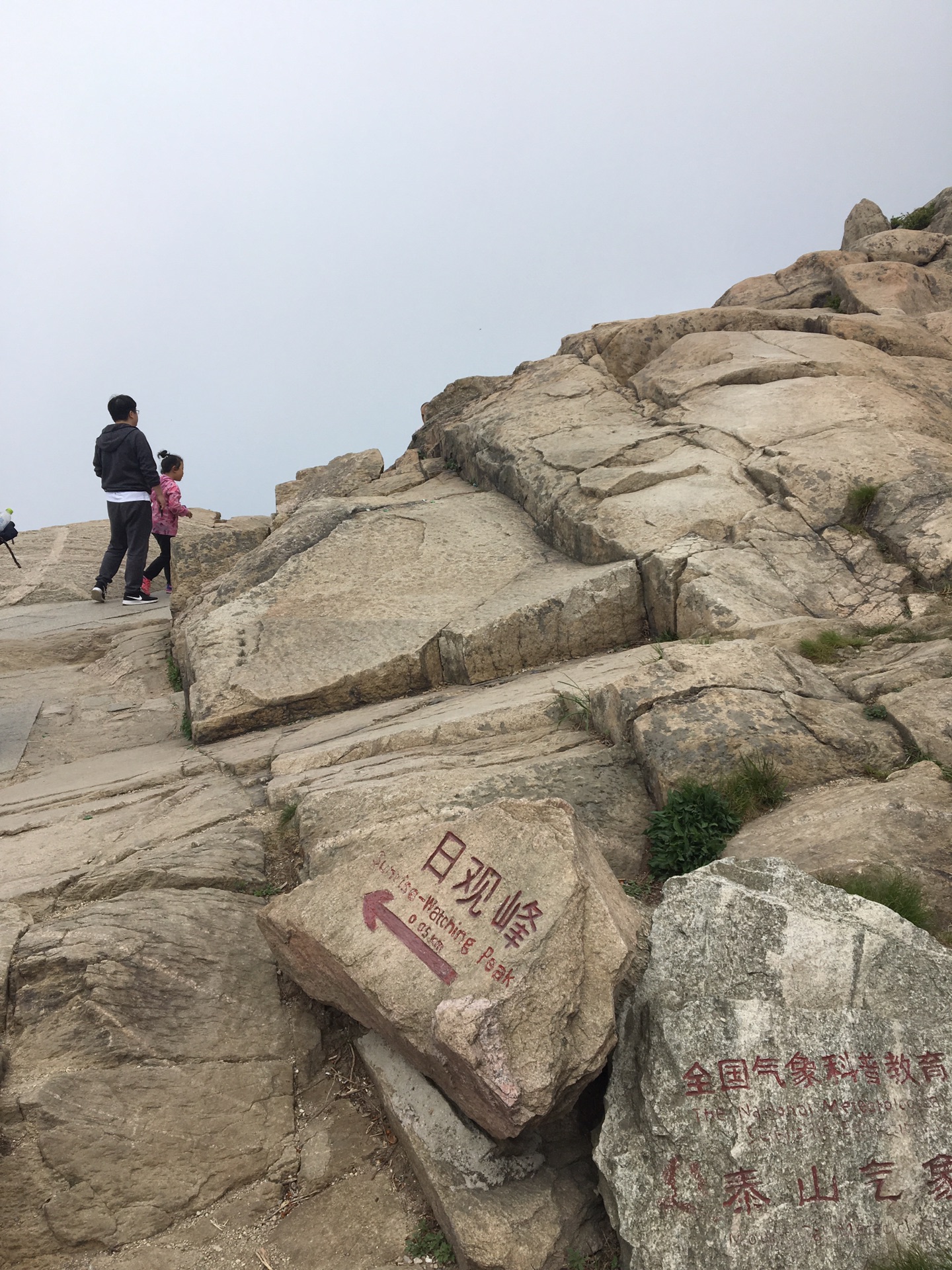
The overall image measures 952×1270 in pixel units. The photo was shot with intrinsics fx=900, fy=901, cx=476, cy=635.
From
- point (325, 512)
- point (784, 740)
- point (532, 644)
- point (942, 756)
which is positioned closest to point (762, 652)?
point (784, 740)

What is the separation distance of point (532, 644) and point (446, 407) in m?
6.55

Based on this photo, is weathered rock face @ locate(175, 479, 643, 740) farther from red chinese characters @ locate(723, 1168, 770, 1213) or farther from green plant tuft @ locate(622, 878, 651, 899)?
red chinese characters @ locate(723, 1168, 770, 1213)

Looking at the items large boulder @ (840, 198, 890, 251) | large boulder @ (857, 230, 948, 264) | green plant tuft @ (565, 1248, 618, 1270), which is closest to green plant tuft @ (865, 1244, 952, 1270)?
green plant tuft @ (565, 1248, 618, 1270)

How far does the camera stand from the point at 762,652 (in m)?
5.61

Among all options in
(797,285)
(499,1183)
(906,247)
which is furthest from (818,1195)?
(906,247)

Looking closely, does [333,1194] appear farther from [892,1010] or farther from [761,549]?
[761,549]

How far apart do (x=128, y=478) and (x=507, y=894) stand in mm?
8653

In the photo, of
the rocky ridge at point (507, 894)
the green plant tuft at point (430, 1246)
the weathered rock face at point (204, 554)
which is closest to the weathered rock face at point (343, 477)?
the weathered rock face at point (204, 554)

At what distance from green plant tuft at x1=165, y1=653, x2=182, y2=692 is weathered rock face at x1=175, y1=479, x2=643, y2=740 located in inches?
16.9

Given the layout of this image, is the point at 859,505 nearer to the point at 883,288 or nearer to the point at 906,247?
the point at 883,288

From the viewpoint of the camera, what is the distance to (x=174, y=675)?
29.9ft

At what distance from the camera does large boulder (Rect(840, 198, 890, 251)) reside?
17.5 meters

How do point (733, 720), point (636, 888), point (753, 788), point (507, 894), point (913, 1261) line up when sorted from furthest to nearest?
point (733, 720) < point (753, 788) < point (636, 888) < point (507, 894) < point (913, 1261)

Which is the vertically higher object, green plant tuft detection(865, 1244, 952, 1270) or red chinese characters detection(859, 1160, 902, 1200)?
red chinese characters detection(859, 1160, 902, 1200)
